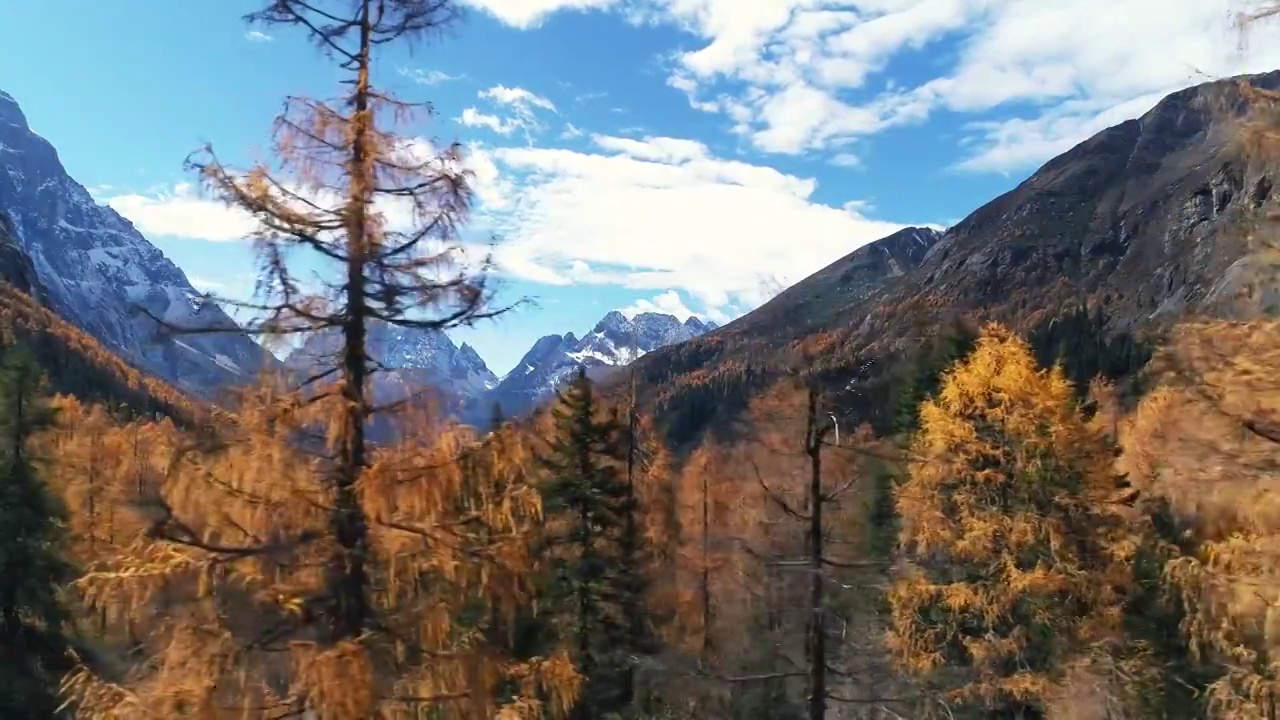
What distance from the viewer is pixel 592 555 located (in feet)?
67.0

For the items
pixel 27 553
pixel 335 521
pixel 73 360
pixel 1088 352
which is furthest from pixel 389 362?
pixel 73 360

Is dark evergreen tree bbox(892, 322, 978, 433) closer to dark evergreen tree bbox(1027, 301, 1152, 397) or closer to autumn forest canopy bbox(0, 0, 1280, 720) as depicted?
autumn forest canopy bbox(0, 0, 1280, 720)

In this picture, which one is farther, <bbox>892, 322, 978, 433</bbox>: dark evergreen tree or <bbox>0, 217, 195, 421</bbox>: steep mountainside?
<bbox>0, 217, 195, 421</bbox>: steep mountainside

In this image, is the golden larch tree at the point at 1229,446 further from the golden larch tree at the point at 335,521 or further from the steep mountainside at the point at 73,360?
the steep mountainside at the point at 73,360

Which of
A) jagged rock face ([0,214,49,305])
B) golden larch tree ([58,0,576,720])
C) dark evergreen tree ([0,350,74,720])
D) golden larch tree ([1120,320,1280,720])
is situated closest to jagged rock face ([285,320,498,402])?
golden larch tree ([58,0,576,720])

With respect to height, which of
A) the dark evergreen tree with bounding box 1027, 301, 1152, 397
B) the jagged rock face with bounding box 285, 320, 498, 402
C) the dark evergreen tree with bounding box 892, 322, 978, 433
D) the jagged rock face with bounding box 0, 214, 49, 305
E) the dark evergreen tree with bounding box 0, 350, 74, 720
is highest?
the jagged rock face with bounding box 0, 214, 49, 305

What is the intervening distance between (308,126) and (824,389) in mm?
6886

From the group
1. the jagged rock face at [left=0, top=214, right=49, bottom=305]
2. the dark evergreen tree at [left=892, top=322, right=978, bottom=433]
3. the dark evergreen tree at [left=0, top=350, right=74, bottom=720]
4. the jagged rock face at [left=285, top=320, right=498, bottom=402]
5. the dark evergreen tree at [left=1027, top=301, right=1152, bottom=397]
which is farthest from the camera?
the jagged rock face at [left=0, top=214, right=49, bottom=305]

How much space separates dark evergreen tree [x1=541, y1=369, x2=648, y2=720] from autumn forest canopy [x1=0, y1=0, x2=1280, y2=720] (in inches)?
3.0

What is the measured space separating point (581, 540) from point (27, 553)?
15.6 meters

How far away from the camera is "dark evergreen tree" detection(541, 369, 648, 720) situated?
65.8ft

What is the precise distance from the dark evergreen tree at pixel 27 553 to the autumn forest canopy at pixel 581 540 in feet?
0.50

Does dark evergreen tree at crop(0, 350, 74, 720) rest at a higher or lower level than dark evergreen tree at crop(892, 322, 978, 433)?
lower

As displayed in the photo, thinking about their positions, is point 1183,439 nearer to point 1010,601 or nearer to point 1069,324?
point 1010,601
